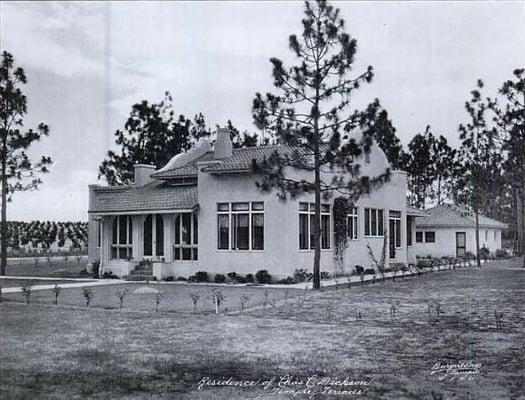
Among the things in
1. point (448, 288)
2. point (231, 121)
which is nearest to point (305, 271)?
point (448, 288)

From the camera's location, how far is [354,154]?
803 inches

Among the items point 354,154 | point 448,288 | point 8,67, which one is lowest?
point 448,288

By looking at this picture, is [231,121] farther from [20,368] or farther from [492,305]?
[20,368]

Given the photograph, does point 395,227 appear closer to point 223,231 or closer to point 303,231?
point 303,231

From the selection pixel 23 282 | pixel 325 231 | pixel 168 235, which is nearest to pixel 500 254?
pixel 325 231

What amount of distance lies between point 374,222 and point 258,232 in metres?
8.91

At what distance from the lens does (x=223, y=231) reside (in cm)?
2486

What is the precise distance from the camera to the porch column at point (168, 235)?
2581cm

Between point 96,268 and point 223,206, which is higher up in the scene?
point 223,206

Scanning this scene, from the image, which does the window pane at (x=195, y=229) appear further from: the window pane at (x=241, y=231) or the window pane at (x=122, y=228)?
the window pane at (x=122, y=228)

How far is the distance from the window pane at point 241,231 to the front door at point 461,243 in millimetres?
25218

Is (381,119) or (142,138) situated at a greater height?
(142,138)

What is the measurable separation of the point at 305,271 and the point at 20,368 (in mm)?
16904

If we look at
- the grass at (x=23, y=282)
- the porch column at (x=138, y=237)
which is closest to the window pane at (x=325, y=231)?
the porch column at (x=138, y=237)
